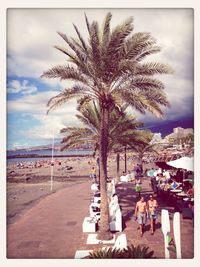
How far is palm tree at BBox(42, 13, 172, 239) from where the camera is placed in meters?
11.7

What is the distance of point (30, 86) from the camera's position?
12289 millimetres

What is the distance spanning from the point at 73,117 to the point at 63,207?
318cm

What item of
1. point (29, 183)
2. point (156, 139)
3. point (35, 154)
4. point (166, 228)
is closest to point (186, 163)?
point (156, 139)

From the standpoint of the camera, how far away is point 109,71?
39.5 ft

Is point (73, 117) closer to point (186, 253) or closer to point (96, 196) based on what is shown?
point (96, 196)

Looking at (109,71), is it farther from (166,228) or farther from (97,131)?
(166,228)

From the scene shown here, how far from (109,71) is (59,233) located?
17.4ft

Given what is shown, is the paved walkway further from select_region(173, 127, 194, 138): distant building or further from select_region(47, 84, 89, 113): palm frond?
select_region(173, 127, 194, 138): distant building

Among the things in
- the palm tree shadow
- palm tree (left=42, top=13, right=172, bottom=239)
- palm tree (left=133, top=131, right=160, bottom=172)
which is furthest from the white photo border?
palm tree (left=133, top=131, right=160, bottom=172)

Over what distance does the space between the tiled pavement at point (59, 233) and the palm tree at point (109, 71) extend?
94cm

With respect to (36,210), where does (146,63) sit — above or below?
above

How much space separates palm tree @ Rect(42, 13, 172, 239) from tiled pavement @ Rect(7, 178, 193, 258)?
3.09 feet

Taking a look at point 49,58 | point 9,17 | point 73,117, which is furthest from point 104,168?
point 9,17

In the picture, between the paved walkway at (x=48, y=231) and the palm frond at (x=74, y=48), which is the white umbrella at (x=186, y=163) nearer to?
the paved walkway at (x=48, y=231)
